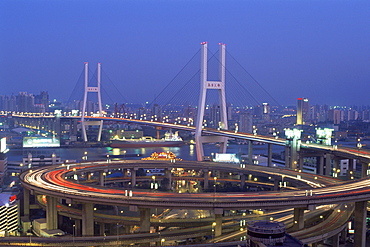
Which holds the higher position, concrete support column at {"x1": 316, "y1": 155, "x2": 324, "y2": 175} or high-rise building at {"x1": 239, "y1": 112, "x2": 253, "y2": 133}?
high-rise building at {"x1": 239, "y1": 112, "x2": 253, "y2": 133}

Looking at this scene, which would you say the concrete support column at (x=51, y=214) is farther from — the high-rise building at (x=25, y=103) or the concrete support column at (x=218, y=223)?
the high-rise building at (x=25, y=103)

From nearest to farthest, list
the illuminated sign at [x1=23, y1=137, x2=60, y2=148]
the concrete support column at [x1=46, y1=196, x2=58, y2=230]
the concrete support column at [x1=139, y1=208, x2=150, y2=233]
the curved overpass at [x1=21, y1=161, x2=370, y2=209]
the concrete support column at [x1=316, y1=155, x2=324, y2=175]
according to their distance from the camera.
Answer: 1. the curved overpass at [x1=21, y1=161, x2=370, y2=209]
2. the concrete support column at [x1=139, y1=208, x2=150, y2=233]
3. the concrete support column at [x1=46, y1=196, x2=58, y2=230]
4. the concrete support column at [x1=316, y1=155, x2=324, y2=175]
5. the illuminated sign at [x1=23, y1=137, x2=60, y2=148]

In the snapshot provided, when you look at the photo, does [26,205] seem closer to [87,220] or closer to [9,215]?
[9,215]

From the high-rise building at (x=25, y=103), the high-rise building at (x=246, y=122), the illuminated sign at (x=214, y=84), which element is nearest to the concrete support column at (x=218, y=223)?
the illuminated sign at (x=214, y=84)

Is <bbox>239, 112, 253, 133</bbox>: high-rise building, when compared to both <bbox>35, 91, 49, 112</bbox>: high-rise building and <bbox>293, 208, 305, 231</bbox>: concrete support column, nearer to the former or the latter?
<bbox>293, 208, 305, 231</bbox>: concrete support column

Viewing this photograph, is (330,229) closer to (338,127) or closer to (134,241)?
(134,241)

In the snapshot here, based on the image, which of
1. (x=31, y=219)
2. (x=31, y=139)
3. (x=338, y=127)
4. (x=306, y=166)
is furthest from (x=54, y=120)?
(x=31, y=219)

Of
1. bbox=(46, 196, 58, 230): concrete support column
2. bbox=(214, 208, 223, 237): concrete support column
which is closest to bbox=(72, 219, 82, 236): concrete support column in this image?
bbox=(46, 196, 58, 230): concrete support column
